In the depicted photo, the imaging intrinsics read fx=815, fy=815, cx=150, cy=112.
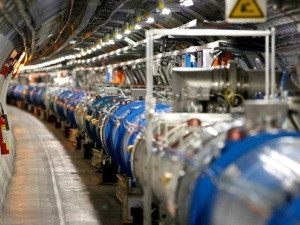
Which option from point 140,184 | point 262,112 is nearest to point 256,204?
point 262,112

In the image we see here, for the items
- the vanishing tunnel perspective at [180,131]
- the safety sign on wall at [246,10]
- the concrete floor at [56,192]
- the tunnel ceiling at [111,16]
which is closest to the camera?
the vanishing tunnel perspective at [180,131]

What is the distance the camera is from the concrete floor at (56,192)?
11.1 m

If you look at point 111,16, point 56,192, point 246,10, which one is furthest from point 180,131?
point 111,16

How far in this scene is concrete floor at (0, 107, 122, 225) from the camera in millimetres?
11117

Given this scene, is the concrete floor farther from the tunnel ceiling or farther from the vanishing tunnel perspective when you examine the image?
the tunnel ceiling

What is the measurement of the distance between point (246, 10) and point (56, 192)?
680 centimetres

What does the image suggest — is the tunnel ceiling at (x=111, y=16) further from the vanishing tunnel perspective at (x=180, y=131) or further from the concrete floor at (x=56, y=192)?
the concrete floor at (x=56, y=192)

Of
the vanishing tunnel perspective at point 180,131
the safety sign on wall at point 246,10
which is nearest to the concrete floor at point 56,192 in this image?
the vanishing tunnel perspective at point 180,131

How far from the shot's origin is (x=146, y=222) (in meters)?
7.50

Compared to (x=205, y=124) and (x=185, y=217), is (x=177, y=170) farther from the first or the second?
(x=205, y=124)

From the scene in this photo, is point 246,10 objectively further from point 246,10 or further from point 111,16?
point 111,16

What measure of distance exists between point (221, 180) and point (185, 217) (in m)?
1.13

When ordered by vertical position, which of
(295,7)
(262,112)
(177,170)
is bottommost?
(177,170)

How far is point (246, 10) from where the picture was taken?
7.71 meters
